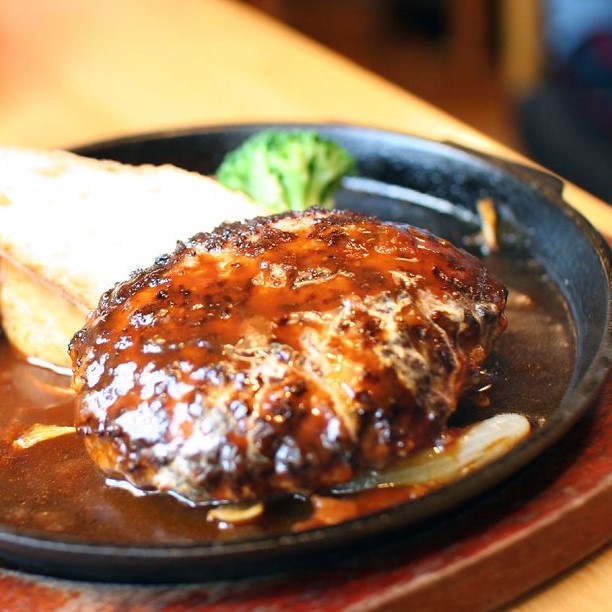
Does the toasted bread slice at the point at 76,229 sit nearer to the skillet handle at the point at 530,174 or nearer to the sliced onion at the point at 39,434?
the sliced onion at the point at 39,434

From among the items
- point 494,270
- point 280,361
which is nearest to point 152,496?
point 280,361

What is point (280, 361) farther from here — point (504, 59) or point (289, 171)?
point (504, 59)

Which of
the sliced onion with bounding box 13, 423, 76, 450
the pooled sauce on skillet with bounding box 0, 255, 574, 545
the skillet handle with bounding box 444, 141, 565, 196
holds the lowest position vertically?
the sliced onion with bounding box 13, 423, 76, 450

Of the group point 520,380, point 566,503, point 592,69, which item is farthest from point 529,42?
point 566,503

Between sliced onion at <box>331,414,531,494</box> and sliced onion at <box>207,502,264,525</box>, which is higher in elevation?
sliced onion at <box>331,414,531,494</box>

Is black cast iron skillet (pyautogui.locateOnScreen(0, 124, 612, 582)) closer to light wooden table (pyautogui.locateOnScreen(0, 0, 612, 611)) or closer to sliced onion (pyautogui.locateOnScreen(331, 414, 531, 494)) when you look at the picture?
sliced onion (pyautogui.locateOnScreen(331, 414, 531, 494))

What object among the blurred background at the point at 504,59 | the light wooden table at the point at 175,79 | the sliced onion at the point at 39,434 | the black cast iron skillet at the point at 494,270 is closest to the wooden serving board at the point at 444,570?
the black cast iron skillet at the point at 494,270

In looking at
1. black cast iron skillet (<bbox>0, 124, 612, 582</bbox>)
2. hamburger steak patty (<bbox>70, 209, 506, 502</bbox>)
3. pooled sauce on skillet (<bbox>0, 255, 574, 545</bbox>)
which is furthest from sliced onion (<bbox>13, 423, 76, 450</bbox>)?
black cast iron skillet (<bbox>0, 124, 612, 582</bbox>)
